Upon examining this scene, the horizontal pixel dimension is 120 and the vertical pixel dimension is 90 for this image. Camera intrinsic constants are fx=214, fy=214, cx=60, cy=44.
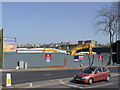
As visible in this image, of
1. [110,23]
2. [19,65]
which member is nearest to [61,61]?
[19,65]

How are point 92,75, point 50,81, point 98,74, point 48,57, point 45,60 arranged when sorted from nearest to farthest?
point 92,75, point 98,74, point 50,81, point 45,60, point 48,57

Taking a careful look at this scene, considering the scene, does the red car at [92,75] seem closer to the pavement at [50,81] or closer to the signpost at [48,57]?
the pavement at [50,81]

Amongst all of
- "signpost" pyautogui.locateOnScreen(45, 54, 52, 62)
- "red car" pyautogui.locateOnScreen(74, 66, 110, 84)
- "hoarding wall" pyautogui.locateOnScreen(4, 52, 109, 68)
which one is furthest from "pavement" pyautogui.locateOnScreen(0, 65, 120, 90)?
"signpost" pyautogui.locateOnScreen(45, 54, 52, 62)

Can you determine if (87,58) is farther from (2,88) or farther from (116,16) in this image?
(2,88)

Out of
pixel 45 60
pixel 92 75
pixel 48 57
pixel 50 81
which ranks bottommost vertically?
pixel 50 81

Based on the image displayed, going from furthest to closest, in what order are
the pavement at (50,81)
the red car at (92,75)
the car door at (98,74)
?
the car door at (98,74), the red car at (92,75), the pavement at (50,81)

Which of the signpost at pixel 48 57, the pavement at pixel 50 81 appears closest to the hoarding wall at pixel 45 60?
the signpost at pixel 48 57

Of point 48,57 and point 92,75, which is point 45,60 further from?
point 92,75

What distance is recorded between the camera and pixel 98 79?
17.2 metres

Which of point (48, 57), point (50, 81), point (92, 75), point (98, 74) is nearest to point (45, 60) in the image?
point (48, 57)

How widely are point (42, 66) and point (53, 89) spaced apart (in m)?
25.4

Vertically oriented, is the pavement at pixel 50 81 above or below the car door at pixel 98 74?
below

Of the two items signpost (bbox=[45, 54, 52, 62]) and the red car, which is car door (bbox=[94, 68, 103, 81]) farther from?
signpost (bbox=[45, 54, 52, 62])

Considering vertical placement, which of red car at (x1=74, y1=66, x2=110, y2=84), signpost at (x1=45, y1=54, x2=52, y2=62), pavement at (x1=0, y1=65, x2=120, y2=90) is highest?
signpost at (x1=45, y1=54, x2=52, y2=62)
